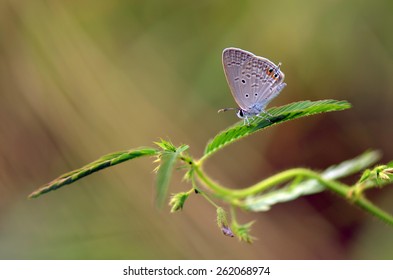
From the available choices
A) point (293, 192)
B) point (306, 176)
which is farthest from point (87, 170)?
point (293, 192)

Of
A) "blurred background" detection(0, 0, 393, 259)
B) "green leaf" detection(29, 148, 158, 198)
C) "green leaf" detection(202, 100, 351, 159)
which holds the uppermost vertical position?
"blurred background" detection(0, 0, 393, 259)

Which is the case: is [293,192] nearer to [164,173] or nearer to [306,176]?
[306,176]

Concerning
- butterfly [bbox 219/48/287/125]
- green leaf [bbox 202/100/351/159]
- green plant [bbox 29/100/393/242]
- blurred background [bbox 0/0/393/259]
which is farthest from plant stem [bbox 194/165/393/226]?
blurred background [bbox 0/0/393/259]

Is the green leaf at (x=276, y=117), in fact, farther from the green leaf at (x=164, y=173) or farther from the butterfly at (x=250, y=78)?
the butterfly at (x=250, y=78)

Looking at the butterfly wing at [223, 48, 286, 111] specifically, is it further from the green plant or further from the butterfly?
the green plant

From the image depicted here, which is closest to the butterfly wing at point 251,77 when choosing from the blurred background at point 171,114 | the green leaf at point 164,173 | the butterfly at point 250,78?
the butterfly at point 250,78

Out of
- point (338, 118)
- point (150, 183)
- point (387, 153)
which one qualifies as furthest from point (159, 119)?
point (387, 153)
